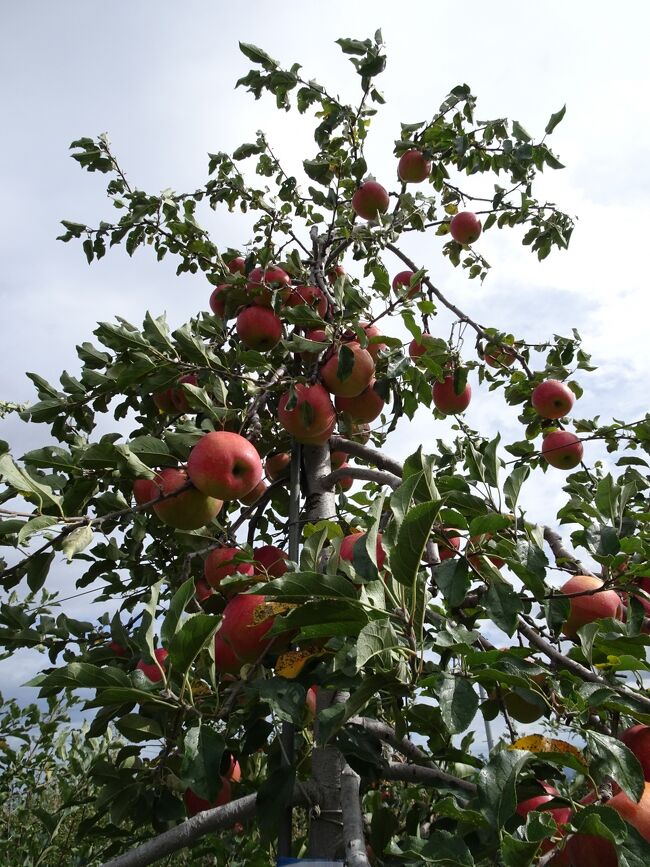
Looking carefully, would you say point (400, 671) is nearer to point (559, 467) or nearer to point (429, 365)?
point (429, 365)

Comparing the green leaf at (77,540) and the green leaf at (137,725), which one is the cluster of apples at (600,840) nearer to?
the green leaf at (137,725)

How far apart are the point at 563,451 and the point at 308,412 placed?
1438mm

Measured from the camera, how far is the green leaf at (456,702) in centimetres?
85

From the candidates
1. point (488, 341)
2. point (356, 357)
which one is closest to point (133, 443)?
point (356, 357)

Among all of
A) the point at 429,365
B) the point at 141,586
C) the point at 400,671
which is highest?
the point at 429,365

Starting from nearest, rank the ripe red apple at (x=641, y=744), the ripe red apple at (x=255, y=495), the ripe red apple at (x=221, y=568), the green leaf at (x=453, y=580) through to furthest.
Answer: the green leaf at (x=453, y=580) → the ripe red apple at (x=641, y=744) → the ripe red apple at (x=221, y=568) → the ripe red apple at (x=255, y=495)

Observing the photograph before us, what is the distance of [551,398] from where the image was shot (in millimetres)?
2717

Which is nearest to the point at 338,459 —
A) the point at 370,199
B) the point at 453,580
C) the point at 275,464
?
the point at 275,464

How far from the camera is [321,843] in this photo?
4.12 ft

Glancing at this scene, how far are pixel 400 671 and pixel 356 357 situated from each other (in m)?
1.18

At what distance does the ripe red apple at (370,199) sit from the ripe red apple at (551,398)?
107 cm

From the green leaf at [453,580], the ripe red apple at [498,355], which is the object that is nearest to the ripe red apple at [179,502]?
the green leaf at [453,580]

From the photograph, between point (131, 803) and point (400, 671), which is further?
point (131, 803)

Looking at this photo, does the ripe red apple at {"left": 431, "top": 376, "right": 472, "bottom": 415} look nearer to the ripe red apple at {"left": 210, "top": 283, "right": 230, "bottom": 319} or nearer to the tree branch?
the ripe red apple at {"left": 210, "top": 283, "right": 230, "bottom": 319}
